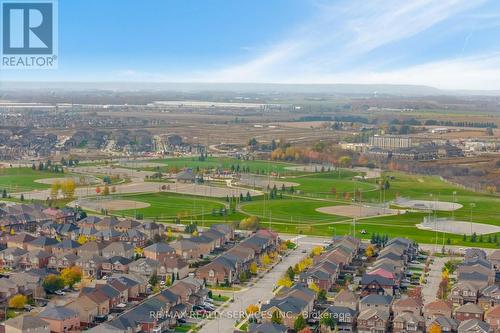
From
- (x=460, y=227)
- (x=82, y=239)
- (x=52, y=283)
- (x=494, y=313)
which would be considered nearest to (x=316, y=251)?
(x=494, y=313)

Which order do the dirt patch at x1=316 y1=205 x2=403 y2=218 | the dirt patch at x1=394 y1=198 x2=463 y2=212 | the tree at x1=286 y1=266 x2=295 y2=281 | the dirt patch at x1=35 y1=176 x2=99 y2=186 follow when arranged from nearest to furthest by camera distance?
the tree at x1=286 y1=266 x2=295 y2=281 → the dirt patch at x1=316 y1=205 x2=403 y2=218 → the dirt patch at x1=394 y1=198 x2=463 y2=212 → the dirt patch at x1=35 y1=176 x2=99 y2=186

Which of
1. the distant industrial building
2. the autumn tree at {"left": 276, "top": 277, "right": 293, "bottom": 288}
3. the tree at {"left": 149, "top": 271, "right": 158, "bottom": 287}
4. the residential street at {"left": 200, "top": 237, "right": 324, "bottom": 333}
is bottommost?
the residential street at {"left": 200, "top": 237, "right": 324, "bottom": 333}

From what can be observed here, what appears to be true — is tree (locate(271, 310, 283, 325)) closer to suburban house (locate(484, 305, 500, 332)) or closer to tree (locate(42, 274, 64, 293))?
suburban house (locate(484, 305, 500, 332))

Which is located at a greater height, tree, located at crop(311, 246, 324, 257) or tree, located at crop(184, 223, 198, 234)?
tree, located at crop(311, 246, 324, 257)

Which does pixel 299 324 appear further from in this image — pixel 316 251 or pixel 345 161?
pixel 345 161

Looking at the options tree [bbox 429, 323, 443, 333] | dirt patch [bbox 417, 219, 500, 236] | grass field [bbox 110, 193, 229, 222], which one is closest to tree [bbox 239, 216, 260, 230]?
grass field [bbox 110, 193, 229, 222]

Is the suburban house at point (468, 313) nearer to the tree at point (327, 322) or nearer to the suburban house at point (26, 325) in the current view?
the tree at point (327, 322)

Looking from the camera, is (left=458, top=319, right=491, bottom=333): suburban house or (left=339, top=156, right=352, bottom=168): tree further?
(left=339, top=156, right=352, bottom=168): tree

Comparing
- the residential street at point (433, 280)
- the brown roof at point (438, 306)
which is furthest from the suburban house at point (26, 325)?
the residential street at point (433, 280)

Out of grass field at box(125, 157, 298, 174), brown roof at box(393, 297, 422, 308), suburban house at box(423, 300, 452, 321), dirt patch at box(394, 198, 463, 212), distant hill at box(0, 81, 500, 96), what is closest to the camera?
suburban house at box(423, 300, 452, 321)
